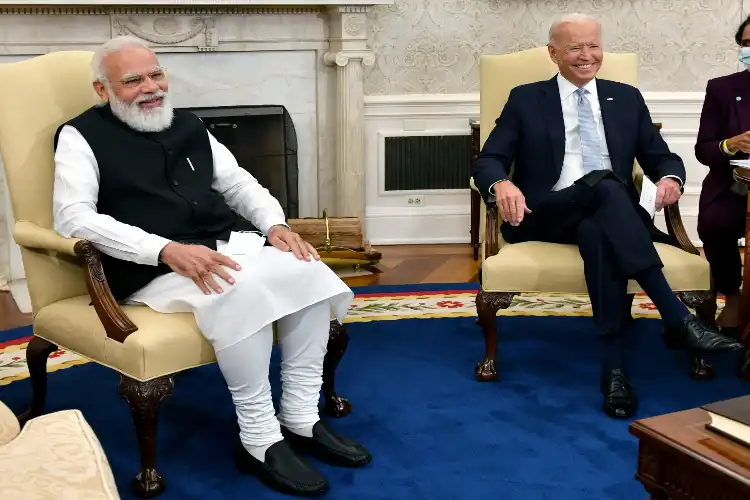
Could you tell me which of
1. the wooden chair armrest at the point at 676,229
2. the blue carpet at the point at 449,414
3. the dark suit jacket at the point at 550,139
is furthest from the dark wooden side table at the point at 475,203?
the wooden chair armrest at the point at 676,229

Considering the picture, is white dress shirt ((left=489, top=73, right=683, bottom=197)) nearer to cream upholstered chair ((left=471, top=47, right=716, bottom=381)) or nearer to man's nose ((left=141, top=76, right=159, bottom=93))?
cream upholstered chair ((left=471, top=47, right=716, bottom=381))

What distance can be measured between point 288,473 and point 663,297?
119 cm

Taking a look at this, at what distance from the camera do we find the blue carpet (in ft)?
7.54

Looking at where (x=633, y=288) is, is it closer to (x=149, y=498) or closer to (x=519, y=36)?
(x=149, y=498)

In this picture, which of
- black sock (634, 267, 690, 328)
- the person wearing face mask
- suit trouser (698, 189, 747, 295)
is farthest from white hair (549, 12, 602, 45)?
black sock (634, 267, 690, 328)

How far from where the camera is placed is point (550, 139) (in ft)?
10.3

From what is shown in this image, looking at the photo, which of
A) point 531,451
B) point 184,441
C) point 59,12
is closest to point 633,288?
point 531,451

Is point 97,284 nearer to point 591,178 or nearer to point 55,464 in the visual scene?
point 55,464

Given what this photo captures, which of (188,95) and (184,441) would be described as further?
(188,95)

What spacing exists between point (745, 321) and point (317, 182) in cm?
249

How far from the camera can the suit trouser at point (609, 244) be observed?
2.70 meters

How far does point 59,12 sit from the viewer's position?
4281 mm

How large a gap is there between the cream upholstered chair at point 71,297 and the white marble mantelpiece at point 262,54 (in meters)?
1.80

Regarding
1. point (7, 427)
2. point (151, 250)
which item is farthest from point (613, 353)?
point (7, 427)
